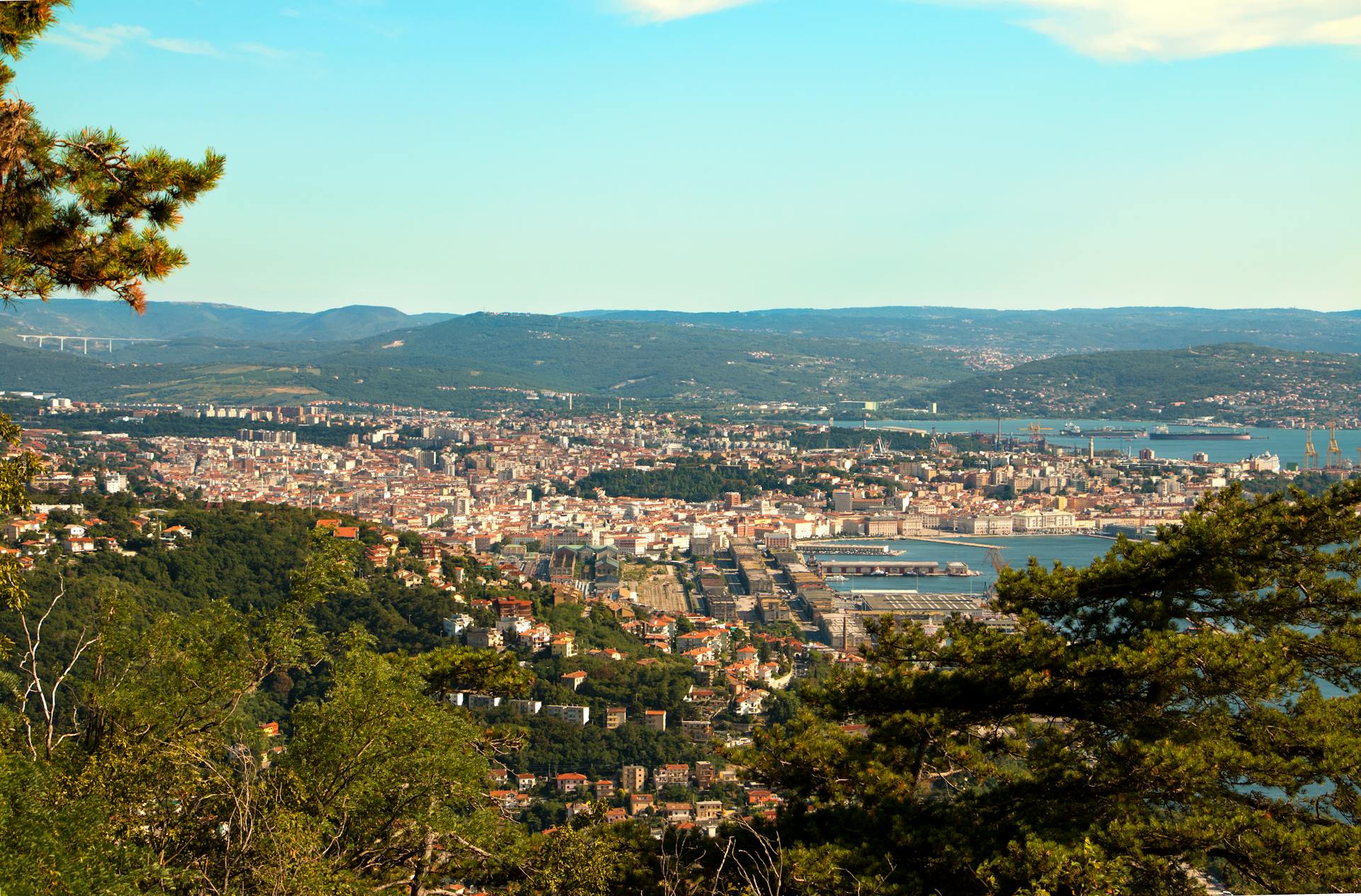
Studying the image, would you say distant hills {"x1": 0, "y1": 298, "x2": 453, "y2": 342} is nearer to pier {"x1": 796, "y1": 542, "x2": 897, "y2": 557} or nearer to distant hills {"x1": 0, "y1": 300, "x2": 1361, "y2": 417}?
distant hills {"x1": 0, "y1": 300, "x2": 1361, "y2": 417}

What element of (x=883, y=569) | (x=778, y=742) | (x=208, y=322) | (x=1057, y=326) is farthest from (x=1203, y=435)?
(x=208, y=322)

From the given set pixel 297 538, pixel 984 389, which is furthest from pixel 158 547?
pixel 984 389

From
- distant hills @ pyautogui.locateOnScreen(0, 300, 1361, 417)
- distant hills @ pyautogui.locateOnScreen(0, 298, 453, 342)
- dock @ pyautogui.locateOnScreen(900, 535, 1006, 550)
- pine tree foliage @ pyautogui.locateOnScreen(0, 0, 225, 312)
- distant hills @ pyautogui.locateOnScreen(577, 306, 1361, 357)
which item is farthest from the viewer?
distant hills @ pyautogui.locateOnScreen(0, 298, 453, 342)

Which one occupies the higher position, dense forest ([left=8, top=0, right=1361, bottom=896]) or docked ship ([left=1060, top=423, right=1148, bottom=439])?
dense forest ([left=8, top=0, right=1361, bottom=896])

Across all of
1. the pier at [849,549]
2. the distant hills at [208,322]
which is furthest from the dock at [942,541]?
the distant hills at [208,322]

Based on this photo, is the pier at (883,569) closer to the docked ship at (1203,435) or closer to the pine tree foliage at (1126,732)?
the pine tree foliage at (1126,732)

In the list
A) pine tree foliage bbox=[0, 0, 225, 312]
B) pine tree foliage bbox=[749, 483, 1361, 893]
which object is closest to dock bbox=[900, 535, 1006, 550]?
pine tree foliage bbox=[749, 483, 1361, 893]

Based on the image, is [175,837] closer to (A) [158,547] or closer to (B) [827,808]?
(B) [827,808]

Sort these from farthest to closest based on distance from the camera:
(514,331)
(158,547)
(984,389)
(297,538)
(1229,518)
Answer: (514,331) < (984,389) < (297,538) < (158,547) < (1229,518)
